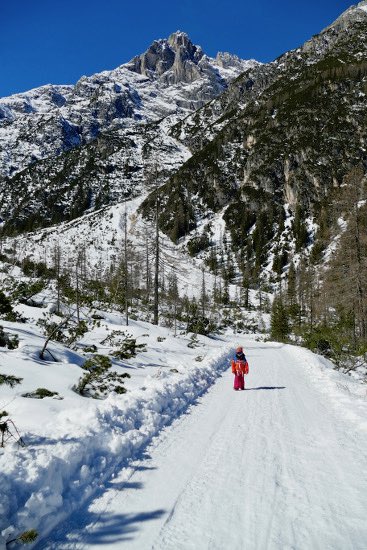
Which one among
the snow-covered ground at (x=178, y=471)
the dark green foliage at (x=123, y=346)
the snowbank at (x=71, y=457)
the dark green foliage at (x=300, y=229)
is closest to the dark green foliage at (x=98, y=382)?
the snow-covered ground at (x=178, y=471)

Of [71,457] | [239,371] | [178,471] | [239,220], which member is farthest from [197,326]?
[239,220]

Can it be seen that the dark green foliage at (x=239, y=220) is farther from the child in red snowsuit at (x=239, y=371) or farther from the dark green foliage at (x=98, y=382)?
the dark green foliage at (x=98, y=382)

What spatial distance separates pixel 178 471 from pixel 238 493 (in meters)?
1.01

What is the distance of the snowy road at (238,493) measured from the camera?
3.31m

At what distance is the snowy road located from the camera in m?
3.31

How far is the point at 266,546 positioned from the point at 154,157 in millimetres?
29820

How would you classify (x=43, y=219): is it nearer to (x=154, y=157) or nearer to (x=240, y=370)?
(x=154, y=157)

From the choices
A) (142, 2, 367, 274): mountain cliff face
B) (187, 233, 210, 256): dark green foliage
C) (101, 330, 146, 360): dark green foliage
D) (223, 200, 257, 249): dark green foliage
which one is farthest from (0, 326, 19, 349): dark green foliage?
(187, 233, 210, 256): dark green foliage

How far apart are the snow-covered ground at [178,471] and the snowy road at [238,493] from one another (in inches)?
0.6

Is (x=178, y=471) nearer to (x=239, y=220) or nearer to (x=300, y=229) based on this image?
(x=300, y=229)

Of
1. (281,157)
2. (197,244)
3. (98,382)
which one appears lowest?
(98,382)

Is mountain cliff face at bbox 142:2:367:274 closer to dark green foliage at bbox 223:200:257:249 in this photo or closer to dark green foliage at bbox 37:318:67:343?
dark green foliage at bbox 223:200:257:249

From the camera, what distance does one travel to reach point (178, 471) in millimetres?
4875

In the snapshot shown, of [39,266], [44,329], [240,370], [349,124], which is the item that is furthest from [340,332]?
[349,124]
